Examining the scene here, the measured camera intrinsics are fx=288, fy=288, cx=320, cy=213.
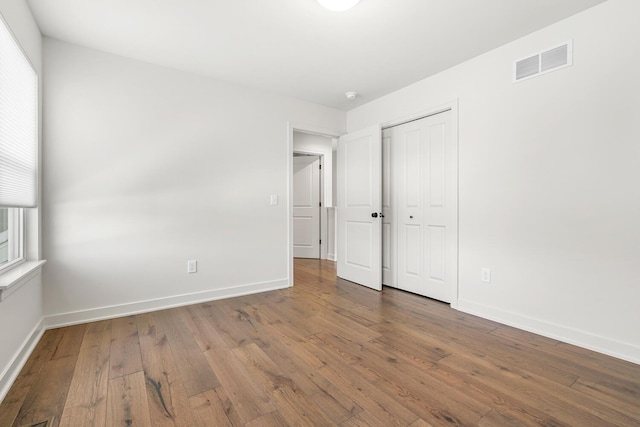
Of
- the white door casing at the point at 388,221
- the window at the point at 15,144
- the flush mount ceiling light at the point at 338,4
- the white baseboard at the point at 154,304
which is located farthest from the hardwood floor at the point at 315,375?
the flush mount ceiling light at the point at 338,4

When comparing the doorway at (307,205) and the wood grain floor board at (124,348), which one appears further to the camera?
the doorway at (307,205)

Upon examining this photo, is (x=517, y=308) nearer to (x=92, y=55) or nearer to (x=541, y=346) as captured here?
(x=541, y=346)

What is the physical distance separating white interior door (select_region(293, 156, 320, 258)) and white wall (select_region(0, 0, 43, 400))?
399 cm

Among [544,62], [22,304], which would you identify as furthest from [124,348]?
[544,62]

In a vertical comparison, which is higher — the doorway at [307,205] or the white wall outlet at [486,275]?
the doorway at [307,205]

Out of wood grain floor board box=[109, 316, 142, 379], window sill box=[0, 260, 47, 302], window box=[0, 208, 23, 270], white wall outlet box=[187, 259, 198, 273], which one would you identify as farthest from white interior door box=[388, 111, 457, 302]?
window box=[0, 208, 23, 270]

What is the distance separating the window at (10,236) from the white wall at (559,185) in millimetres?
3574

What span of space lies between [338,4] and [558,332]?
2.85 meters

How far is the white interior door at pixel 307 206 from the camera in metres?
5.73

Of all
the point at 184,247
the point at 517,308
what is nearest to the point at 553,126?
the point at 517,308

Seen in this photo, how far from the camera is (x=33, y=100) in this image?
7.06ft

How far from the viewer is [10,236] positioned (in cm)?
202

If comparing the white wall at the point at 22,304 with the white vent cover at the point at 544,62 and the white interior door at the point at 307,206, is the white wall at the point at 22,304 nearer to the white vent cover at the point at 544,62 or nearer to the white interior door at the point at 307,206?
the white vent cover at the point at 544,62

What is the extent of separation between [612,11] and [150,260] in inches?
163
